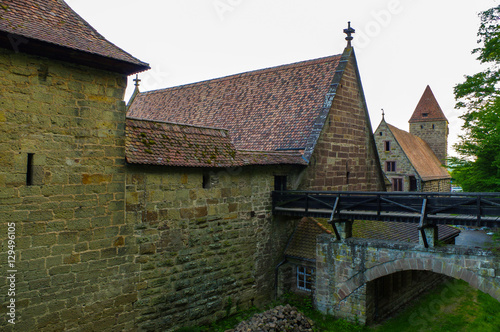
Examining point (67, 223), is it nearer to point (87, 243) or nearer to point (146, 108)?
point (87, 243)

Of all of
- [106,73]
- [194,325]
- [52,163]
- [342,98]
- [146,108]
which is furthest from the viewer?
[146,108]

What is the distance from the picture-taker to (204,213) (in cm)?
1102

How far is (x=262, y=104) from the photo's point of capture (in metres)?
17.1

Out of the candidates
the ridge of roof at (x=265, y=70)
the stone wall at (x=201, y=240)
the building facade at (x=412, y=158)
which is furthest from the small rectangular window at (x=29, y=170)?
the building facade at (x=412, y=158)

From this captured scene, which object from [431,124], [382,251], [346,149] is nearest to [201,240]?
[382,251]

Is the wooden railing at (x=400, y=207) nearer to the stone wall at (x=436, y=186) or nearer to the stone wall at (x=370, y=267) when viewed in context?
the stone wall at (x=370, y=267)

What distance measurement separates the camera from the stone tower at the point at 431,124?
44875mm

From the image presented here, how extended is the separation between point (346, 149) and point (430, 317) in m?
6.51

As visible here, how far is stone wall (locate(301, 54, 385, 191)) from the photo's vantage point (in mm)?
14586

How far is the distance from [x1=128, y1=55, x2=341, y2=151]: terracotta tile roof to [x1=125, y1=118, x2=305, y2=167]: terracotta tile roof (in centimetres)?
285

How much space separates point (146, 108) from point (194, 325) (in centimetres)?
1433

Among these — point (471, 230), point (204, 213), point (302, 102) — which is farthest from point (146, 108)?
point (471, 230)

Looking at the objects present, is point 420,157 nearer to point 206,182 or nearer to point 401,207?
point 401,207

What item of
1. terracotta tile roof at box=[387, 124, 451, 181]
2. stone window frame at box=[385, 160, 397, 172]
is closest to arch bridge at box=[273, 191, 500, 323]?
stone window frame at box=[385, 160, 397, 172]
